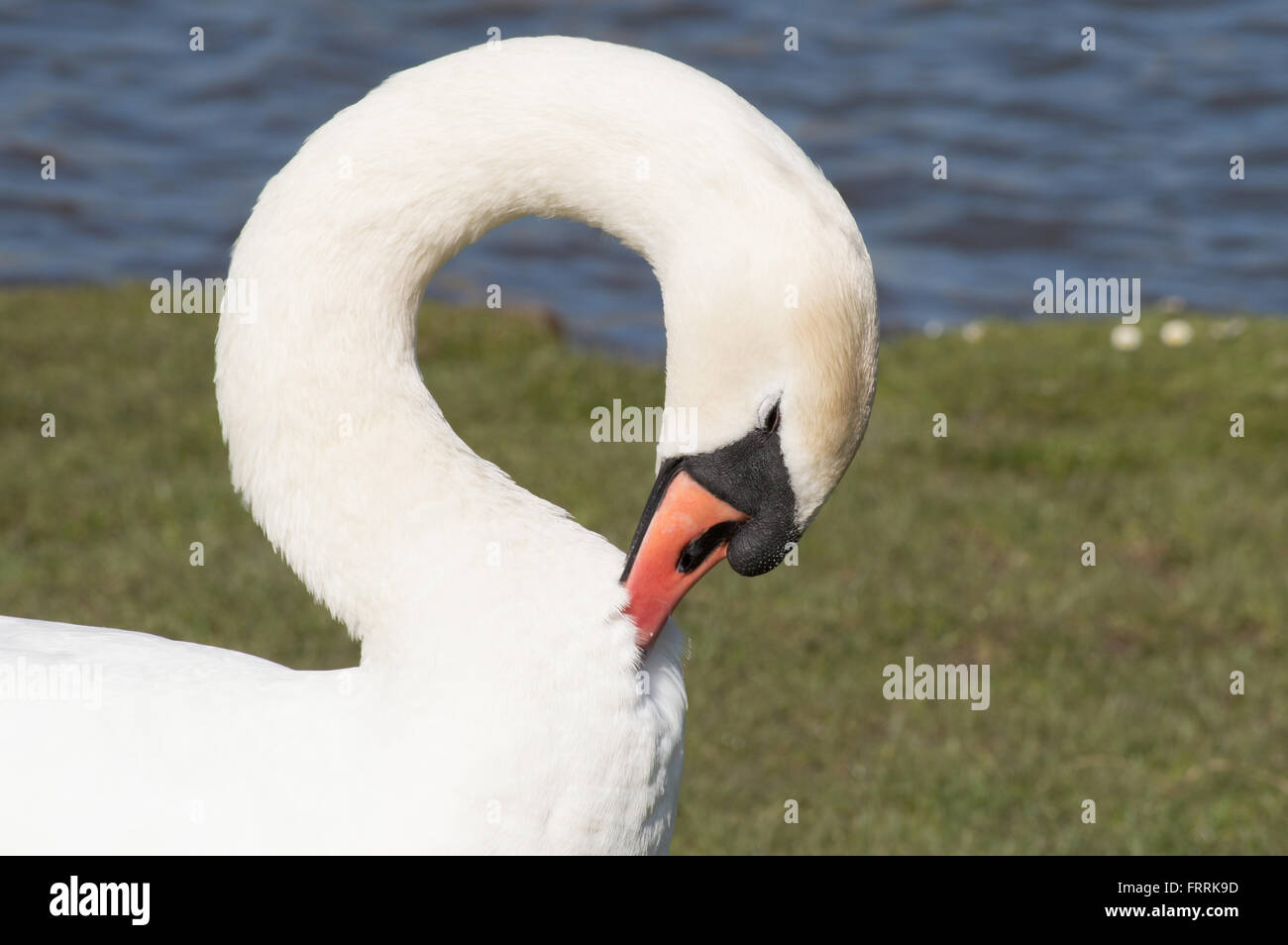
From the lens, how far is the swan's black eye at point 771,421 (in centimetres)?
240

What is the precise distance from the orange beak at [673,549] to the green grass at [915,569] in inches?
76.5

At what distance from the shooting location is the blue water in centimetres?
1307

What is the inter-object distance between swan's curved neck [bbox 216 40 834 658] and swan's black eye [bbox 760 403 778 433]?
19 cm

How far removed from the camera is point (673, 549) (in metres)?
2.50

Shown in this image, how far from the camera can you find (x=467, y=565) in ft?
8.47

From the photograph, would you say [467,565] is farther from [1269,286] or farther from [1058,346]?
[1269,286]

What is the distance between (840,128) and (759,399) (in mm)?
13219

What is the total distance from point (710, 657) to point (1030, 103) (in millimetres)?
11652
